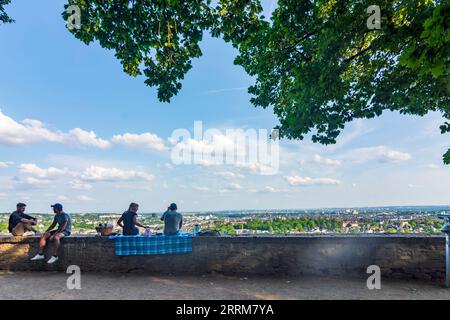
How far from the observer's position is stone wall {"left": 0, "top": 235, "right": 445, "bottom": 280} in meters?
5.85

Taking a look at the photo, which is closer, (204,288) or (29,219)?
(204,288)

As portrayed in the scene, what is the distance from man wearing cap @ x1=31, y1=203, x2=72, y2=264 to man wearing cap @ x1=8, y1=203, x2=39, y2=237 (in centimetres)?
114

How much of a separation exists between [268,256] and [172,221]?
271cm

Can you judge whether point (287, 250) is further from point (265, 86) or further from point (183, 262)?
point (265, 86)

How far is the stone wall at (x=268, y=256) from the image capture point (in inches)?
230

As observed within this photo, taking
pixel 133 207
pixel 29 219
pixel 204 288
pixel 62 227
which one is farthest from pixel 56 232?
pixel 204 288

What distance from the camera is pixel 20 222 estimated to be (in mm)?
7348

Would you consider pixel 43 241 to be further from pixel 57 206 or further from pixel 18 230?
pixel 18 230

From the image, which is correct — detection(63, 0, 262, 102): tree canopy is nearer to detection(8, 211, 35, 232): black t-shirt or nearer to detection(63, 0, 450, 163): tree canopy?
detection(63, 0, 450, 163): tree canopy

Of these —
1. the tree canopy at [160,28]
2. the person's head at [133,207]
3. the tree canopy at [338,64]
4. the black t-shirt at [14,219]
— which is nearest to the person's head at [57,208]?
the black t-shirt at [14,219]

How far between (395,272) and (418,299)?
A: 3.62ft

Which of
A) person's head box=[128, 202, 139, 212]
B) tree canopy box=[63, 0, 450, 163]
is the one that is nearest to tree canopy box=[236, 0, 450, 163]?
tree canopy box=[63, 0, 450, 163]
